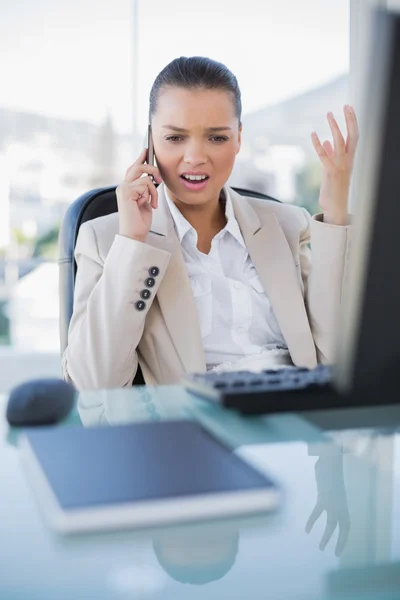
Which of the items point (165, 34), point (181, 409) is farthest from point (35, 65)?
point (181, 409)

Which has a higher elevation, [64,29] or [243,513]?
[64,29]

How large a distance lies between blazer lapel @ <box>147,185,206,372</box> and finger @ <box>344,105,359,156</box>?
17.8 inches

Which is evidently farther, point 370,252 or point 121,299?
point 121,299

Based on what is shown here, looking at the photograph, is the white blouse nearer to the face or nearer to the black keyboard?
the face

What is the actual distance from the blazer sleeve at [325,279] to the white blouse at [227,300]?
99mm

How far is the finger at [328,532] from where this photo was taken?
56 cm

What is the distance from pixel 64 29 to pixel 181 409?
4694mm

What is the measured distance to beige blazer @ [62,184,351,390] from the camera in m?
1.59

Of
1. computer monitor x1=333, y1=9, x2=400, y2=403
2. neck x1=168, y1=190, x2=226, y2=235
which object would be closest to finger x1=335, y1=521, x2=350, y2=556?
computer monitor x1=333, y1=9, x2=400, y2=403

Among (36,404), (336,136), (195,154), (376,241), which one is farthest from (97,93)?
(376,241)

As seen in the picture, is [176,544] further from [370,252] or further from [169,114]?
[169,114]

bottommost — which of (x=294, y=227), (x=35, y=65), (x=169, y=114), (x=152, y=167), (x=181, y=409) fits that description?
(x=181, y=409)

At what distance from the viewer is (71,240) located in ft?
5.99

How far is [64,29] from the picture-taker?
5.14 metres
